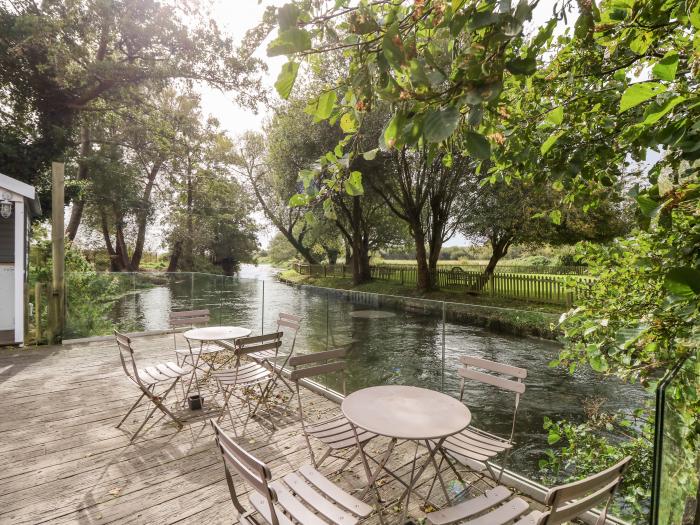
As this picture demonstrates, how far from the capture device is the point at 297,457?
3559mm

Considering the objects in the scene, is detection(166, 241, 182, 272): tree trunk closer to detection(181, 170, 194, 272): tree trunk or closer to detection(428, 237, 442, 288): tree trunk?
detection(181, 170, 194, 272): tree trunk

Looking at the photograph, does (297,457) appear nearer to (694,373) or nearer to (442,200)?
(694,373)

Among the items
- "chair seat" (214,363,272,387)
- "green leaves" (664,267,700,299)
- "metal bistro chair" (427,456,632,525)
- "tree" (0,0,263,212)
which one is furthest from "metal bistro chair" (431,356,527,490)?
"tree" (0,0,263,212)

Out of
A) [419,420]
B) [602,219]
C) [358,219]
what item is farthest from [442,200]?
[419,420]

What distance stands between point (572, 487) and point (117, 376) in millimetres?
6221

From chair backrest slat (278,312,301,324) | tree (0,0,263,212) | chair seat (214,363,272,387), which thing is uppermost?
tree (0,0,263,212)

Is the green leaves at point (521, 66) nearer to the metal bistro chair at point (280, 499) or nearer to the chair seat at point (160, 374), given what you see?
the metal bistro chair at point (280, 499)

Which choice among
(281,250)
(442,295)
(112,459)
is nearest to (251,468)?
(112,459)

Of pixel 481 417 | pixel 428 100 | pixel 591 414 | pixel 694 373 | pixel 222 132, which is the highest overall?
pixel 222 132

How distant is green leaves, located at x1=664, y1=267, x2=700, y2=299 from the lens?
39.8 inches

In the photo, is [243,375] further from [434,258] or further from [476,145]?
[434,258]

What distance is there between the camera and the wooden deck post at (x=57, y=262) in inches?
292

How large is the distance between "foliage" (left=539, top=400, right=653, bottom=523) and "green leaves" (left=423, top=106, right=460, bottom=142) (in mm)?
3012

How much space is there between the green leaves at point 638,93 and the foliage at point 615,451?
9.07 feet
